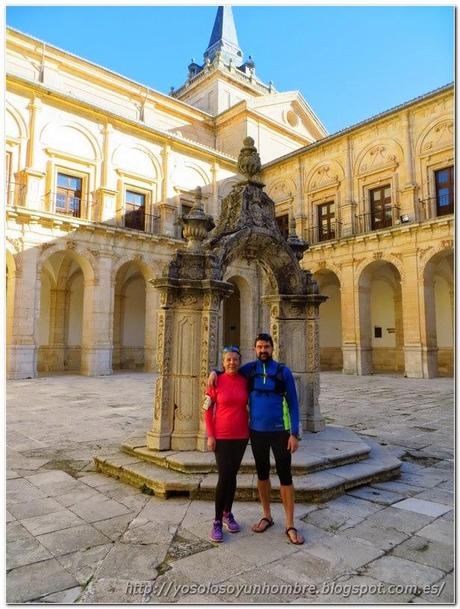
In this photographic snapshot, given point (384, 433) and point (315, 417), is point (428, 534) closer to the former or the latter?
point (315, 417)

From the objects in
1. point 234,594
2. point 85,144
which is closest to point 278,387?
point 234,594

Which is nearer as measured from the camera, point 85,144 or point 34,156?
point 34,156

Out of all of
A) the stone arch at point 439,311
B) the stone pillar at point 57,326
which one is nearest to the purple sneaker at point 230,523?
the stone arch at point 439,311

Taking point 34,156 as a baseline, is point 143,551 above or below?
below

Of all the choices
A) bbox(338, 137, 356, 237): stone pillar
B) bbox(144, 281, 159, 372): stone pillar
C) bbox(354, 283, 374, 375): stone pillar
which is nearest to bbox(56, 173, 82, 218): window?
bbox(144, 281, 159, 372): stone pillar

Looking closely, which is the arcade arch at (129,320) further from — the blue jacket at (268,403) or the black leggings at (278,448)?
the black leggings at (278,448)

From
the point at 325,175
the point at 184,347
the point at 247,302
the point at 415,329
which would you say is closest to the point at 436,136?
the point at 325,175

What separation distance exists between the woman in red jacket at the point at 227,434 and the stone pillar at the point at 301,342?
8.77ft

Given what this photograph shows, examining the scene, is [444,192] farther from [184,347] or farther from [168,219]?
[184,347]

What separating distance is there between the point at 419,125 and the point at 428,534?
19.1m

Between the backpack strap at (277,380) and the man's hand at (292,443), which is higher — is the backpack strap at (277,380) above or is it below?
above

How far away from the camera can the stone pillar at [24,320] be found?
1551 cm

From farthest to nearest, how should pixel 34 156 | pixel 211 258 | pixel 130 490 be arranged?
pixel 34 156
pixel 211 258
pixel 130 490

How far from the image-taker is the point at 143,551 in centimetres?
293
